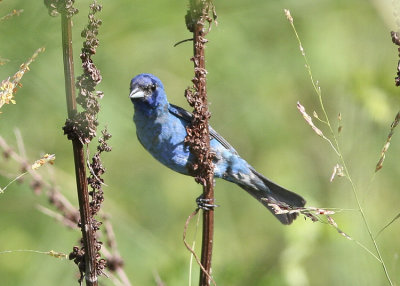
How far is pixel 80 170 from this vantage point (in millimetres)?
1469

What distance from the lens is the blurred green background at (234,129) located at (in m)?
4.21

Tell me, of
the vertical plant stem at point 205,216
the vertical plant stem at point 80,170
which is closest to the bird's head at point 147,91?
the vertical plant stem at point 205,216

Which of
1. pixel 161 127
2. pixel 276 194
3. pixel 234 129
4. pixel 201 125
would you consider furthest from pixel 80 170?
pixel 234 129

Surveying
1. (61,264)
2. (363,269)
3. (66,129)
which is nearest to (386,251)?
(363,269)

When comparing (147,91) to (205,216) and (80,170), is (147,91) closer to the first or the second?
(205,216)

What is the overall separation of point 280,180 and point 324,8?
4.19 ft

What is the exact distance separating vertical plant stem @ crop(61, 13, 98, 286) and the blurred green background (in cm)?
236

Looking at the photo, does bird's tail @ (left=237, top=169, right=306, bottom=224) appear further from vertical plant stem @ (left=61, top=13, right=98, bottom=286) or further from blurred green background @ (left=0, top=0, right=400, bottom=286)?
vertical plant stem @ (left=61, top=13, right=98, bottom=286)

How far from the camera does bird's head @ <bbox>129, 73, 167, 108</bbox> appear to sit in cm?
339

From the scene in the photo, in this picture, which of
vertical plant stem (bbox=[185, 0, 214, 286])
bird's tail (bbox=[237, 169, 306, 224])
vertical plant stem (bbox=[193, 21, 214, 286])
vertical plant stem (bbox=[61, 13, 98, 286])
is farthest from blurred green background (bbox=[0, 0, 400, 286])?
vertical plant stem (bbox=[61, 13, 98, 286])

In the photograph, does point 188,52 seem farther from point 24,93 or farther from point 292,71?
point 24,93

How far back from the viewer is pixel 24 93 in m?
4.39

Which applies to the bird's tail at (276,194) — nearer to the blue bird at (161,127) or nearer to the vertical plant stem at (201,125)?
the blue bird at (161,127)

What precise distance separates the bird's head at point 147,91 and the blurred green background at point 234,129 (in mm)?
616
